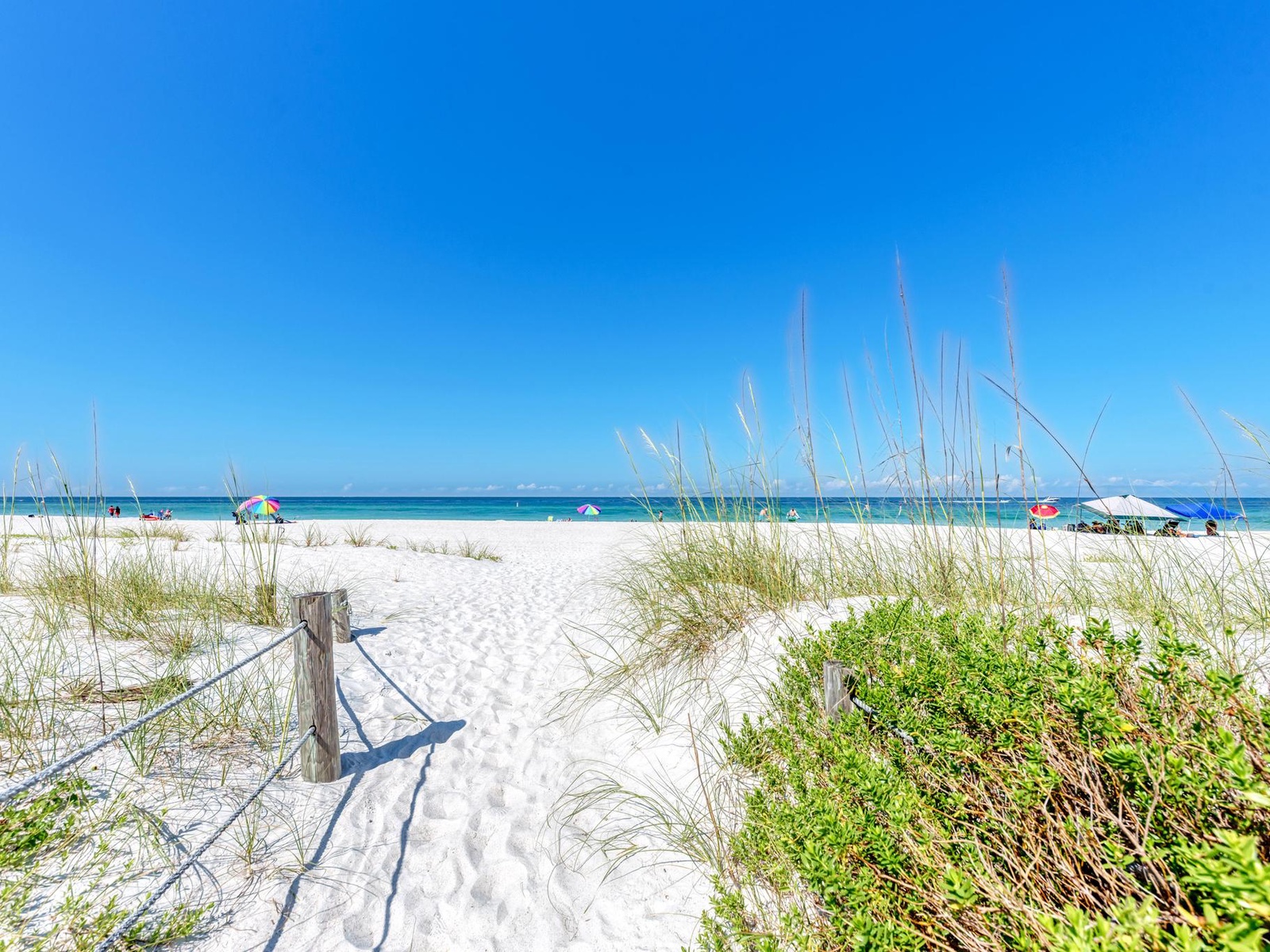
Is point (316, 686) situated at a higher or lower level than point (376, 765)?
higher

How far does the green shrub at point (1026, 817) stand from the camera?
876 mm

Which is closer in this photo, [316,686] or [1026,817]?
[1026,817]

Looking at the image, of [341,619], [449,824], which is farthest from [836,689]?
[341,619]

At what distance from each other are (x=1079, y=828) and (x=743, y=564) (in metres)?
2.53

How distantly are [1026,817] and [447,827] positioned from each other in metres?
2.19

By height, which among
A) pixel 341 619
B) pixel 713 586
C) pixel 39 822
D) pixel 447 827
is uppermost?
pixel 713 586

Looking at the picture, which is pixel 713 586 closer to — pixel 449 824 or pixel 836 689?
pixel 836 689

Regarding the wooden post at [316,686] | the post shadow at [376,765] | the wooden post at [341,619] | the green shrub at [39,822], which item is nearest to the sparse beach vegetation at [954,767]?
the post shadow at [376,765]

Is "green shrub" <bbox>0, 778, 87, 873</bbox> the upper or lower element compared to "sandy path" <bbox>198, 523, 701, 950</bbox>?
upper

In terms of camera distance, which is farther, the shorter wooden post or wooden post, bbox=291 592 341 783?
wooden post, bbox=291 592 341 783

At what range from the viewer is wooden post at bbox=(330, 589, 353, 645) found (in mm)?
4262

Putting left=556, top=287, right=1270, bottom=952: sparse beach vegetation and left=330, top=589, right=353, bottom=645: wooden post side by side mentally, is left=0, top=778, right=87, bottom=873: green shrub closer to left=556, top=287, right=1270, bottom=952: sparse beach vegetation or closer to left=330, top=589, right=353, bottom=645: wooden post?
left=556, top=287, right=1270, bottom=952: sparse beach vegetation

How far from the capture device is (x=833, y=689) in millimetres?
2135

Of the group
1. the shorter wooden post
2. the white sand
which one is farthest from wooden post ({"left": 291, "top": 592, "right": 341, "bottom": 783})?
the shorter wooden post
